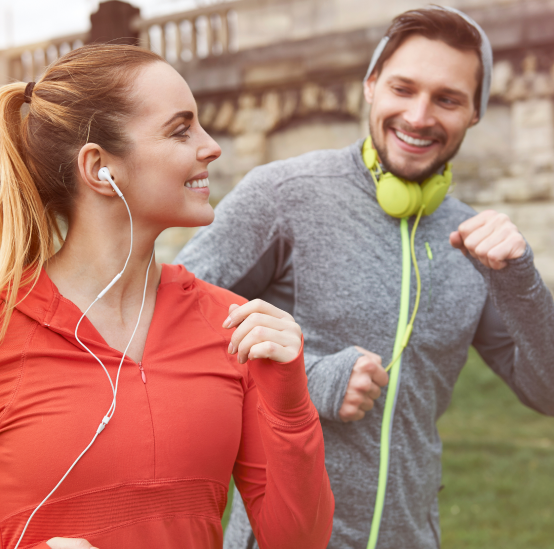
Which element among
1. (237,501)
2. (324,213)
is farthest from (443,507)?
(324,213)

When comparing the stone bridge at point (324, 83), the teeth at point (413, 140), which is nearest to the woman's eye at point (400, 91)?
the teeth at point (413, 140)

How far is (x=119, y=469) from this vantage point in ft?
4.66

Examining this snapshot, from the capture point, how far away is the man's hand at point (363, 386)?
75.6 inches

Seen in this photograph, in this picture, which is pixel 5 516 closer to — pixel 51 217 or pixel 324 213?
pixel 51 217

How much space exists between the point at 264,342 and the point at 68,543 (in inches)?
22.1

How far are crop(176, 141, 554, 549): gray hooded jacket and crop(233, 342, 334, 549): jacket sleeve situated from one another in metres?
0.39

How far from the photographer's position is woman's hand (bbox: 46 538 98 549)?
132cm

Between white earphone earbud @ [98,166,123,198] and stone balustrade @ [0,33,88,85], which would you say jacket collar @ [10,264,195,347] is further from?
stone balustrade @ [0,33,88,85]

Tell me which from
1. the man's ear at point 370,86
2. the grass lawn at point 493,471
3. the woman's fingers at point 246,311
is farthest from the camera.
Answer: the grass lawn at point 493,471

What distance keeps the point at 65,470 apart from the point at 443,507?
3.79 metres

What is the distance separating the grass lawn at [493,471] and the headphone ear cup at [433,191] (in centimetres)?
278

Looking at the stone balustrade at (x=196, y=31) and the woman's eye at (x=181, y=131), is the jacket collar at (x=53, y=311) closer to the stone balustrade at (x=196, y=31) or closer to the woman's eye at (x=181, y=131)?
the woman's eye at (x=181, y=131)

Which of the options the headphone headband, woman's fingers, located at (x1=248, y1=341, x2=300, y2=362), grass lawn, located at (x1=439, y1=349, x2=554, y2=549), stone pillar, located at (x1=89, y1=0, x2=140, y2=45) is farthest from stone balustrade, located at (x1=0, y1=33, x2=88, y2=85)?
woman's fingers, located at (x1=248, y1=341, x2=300, y2=362)

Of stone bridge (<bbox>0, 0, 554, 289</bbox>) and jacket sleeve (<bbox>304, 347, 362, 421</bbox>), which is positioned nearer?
jacket sleeve (<bbox>304, 347, 362, 421</bbox>)
